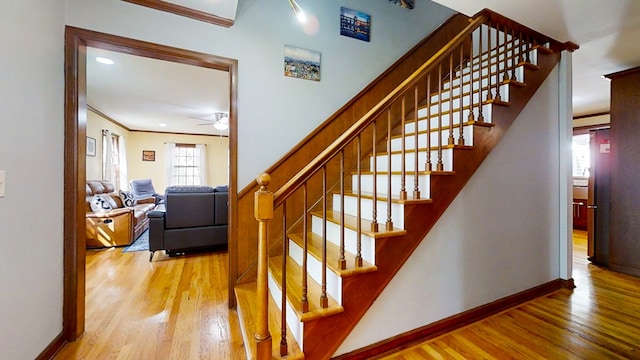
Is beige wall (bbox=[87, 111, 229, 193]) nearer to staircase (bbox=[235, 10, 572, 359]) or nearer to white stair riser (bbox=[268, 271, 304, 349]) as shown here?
staircase (bbox=[235, 10, 572, 359])

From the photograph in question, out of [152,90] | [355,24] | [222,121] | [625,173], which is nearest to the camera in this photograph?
[355,24]

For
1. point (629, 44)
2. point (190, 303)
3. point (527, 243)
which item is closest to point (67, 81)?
point (190, 303)

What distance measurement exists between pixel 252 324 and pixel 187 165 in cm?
775

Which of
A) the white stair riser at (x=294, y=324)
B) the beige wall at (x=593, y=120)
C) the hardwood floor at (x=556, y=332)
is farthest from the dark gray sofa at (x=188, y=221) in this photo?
the beige wall at (x=593, y=120)

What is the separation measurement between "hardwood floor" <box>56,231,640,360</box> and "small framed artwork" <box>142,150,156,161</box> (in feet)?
19.7

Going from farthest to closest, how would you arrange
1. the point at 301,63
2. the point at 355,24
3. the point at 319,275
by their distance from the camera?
the point at 355,24, the point at 301,63, the point at 319,275

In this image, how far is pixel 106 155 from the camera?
604 cm

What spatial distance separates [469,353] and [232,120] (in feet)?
7.91

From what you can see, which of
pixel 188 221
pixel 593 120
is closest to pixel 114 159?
pixel 188 221

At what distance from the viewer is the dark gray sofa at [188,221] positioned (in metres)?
3.40

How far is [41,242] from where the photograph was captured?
4.95 ft

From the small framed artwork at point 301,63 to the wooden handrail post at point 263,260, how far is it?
1532 millimetres

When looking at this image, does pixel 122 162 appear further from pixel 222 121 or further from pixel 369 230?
pixel 369 230

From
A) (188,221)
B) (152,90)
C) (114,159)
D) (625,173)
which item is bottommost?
(188,221)
